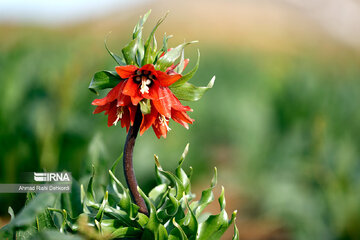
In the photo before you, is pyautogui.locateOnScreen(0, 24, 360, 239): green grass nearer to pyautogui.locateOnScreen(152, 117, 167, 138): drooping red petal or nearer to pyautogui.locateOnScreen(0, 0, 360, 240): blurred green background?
pyautogui.locateOnScreen(0, 0, 360, 240): blurred green background

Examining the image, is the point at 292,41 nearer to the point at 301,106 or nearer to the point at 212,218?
the point at 301,106

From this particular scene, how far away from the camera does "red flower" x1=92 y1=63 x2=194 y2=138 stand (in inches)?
24.3

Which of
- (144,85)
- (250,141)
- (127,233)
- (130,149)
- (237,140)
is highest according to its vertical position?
(144,85)

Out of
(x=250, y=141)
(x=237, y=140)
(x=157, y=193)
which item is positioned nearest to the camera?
(x=157, y=193)

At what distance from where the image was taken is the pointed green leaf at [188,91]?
0.66 meters

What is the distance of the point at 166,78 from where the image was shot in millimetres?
628

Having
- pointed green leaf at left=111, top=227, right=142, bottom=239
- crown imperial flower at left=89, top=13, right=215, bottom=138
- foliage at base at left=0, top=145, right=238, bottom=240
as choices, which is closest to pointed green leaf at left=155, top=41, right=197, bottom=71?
crown imperial flower at left=89, top=13, right=215, bottom=138

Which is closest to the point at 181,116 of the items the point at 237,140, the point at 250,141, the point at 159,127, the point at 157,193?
the point at 159,127

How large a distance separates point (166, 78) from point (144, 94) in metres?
0.04

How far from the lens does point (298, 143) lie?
382 cm

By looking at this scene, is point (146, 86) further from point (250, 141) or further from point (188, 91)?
point (250, 141)

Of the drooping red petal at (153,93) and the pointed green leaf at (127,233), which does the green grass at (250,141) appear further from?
the drooping red petal at (153,93)

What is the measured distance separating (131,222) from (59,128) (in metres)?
1.96

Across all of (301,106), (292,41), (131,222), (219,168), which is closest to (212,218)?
(131,222)
